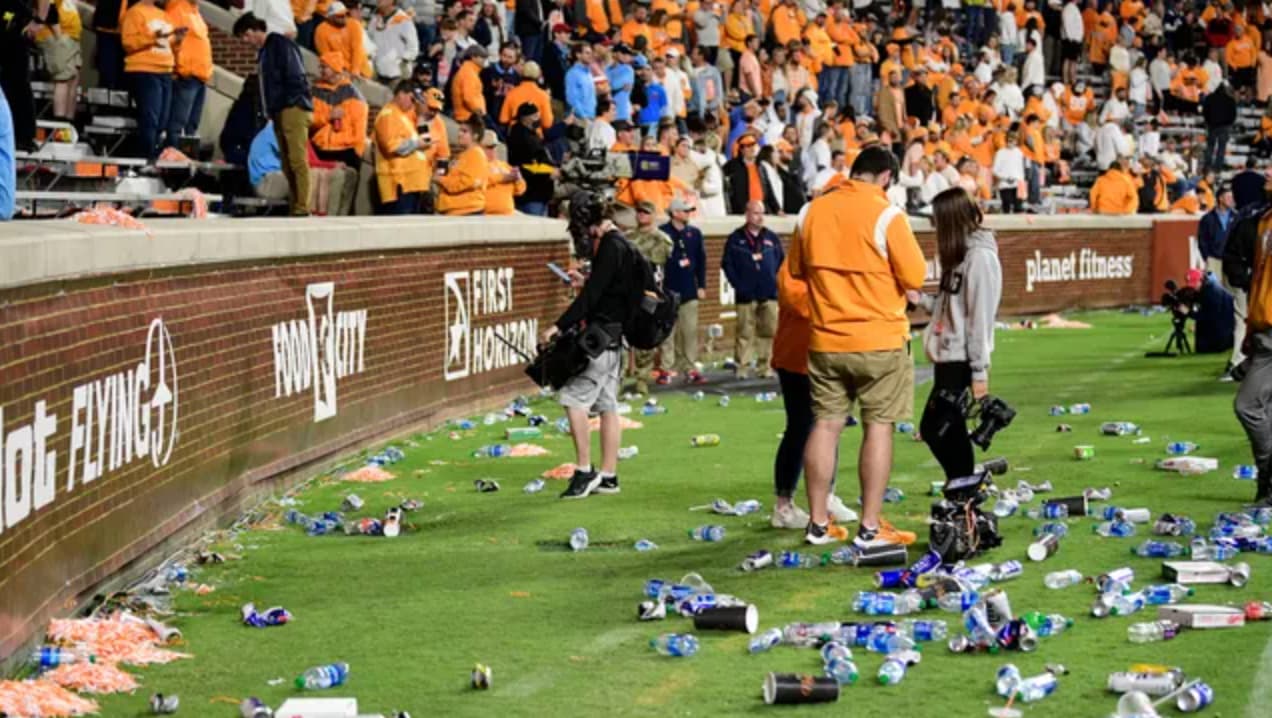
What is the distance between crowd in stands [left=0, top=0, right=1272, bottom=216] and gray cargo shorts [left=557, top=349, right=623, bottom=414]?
5.19m

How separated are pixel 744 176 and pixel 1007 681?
1981 centimetres

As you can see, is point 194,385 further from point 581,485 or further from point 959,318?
point 959,318

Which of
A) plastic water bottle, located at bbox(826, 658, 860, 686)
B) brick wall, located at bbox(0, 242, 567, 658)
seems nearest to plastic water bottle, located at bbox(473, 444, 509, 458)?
brick wall, located at bbox(0, 242, 567, 658)

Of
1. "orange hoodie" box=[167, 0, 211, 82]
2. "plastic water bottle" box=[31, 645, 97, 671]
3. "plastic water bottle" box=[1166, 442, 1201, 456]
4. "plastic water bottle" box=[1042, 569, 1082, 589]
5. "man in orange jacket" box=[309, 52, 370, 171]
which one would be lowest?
"plastic water bottle" box=[1166, 442, 1201, 456]

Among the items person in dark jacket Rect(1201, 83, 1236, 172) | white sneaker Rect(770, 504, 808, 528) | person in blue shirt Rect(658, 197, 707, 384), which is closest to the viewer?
white sneaker Rect(770, 504, 808, 528)

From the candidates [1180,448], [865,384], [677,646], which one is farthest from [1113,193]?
[677,646]

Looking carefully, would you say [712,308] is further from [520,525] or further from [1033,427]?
[520,525]

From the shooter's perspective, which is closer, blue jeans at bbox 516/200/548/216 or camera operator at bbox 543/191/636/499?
camera operator at bbox 543/191/636/499

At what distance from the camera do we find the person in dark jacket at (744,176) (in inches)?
1078

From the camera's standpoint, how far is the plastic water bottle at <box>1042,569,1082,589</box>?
10.3 m

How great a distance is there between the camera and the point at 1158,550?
11.1 m

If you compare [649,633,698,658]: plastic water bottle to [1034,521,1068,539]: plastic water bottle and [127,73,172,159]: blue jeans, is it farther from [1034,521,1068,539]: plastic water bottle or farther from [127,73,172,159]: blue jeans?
[127,73,172,159]: blue jeans

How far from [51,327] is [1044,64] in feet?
124

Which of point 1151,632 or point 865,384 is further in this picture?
point 865,384
